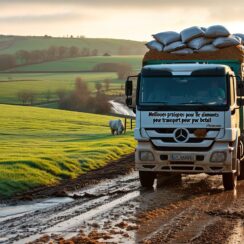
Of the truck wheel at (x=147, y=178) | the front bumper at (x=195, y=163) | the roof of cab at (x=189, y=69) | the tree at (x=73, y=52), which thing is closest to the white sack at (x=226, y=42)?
the roof of cab at (x=189, y=69)

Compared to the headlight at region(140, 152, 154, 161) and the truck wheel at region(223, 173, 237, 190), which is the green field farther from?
the headlight at region(140, 152, 154, 161)

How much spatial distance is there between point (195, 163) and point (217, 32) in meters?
4.32

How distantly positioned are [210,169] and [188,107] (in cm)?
172

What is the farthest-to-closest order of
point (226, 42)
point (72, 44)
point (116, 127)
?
point (72, 44), point (116, 127), point (226, 42)

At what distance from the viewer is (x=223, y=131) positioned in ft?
55.6

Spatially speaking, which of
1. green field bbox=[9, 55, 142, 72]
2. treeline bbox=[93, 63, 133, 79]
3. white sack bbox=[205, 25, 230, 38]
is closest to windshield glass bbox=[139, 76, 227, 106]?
white sack bbox=[205, 25, 230, 38]

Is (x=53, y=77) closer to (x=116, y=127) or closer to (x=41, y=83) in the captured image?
(x=41, y=83)

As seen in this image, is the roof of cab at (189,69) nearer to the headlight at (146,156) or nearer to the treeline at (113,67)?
the headlight at (146,156)

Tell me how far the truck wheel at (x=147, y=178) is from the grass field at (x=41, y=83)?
78.4 meters

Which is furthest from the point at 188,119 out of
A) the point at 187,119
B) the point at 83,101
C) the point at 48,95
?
the point at 48,95

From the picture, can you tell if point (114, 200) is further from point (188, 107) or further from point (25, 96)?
point (25, 96)

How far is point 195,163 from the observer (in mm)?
17062

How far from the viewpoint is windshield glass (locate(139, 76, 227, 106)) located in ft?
56.1

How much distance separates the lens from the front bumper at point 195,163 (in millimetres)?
17016
